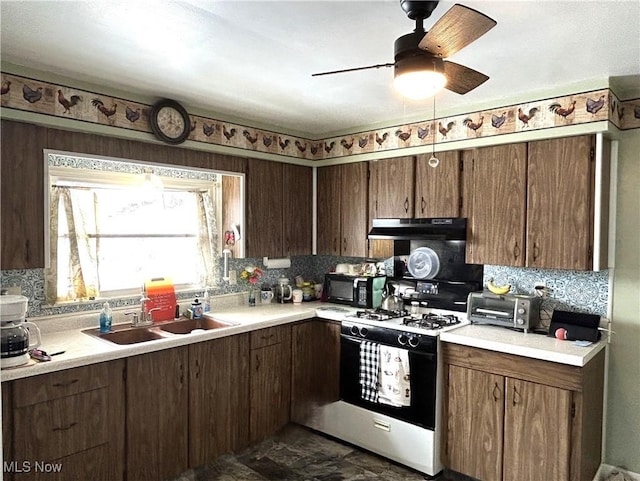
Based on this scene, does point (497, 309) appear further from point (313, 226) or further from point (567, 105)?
point (313, 226)

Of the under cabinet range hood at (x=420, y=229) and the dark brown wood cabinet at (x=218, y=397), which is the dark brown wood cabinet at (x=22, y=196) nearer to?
the dark brown wood cabinet at (x=218, y=397)

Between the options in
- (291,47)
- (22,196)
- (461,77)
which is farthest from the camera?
(22,196)

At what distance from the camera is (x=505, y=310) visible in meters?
3.04

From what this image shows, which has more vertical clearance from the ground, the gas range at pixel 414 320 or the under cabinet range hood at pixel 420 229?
the under cabinet range hood at pixel 420 229

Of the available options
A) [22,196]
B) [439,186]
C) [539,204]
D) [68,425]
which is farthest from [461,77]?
[68,425]

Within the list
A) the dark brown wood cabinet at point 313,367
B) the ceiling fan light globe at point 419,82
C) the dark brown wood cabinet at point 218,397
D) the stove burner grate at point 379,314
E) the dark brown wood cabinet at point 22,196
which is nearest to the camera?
the ceiling fan light globe at point 419,82

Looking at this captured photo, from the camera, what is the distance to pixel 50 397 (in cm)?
228

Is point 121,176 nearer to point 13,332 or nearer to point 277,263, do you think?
point 13,332

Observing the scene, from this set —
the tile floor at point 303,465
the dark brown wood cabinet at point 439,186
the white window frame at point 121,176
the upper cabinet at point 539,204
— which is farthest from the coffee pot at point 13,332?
the upper cabinet at point 539,204

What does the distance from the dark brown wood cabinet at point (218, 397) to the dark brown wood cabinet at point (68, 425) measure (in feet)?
1.56

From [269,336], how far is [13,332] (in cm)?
162

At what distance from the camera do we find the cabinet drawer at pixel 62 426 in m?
2.20

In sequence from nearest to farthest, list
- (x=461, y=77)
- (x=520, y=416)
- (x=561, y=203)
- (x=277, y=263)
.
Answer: (x=461, y=77), (x=520, y=416), (x=561, y=203), (x=277, y=263)

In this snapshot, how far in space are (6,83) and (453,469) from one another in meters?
3.48
